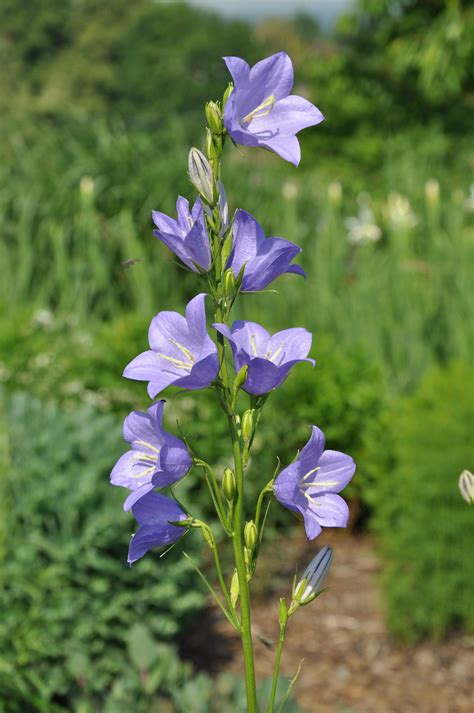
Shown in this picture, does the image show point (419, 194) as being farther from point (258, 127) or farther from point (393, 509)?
point (258, 127)

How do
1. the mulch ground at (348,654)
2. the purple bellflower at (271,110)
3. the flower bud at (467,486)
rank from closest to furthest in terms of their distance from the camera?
the purple bellflower at (271,110) < the flower bud at (467,486) < the mulch ground at (348,654)

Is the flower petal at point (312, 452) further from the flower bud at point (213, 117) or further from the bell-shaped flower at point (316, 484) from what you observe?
the flower bud at point (213, 117)

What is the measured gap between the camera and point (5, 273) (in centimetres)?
603

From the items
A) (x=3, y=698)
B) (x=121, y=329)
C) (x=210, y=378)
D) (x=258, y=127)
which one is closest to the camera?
(x=210, y=378)

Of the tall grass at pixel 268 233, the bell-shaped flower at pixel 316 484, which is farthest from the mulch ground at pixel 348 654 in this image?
the bell-shaped flower at pixel 316 484

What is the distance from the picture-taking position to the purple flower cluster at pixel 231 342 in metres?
1.07

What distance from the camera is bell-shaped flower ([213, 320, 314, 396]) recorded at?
1060 millimetres

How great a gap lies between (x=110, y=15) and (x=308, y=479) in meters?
72.1

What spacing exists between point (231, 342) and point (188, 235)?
137 mm

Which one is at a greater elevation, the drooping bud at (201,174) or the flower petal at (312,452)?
the drooping bud at (201,174)

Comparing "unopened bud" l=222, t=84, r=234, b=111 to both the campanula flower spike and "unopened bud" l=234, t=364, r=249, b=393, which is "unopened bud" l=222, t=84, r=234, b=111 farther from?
"unopened bud" l=234, t=364, r=249, b=393

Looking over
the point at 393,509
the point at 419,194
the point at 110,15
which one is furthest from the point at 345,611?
the point at 110,15

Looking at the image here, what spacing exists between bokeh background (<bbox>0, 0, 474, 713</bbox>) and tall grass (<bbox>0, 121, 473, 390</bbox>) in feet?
0.07

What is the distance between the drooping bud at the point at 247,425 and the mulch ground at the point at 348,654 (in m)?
2.13
